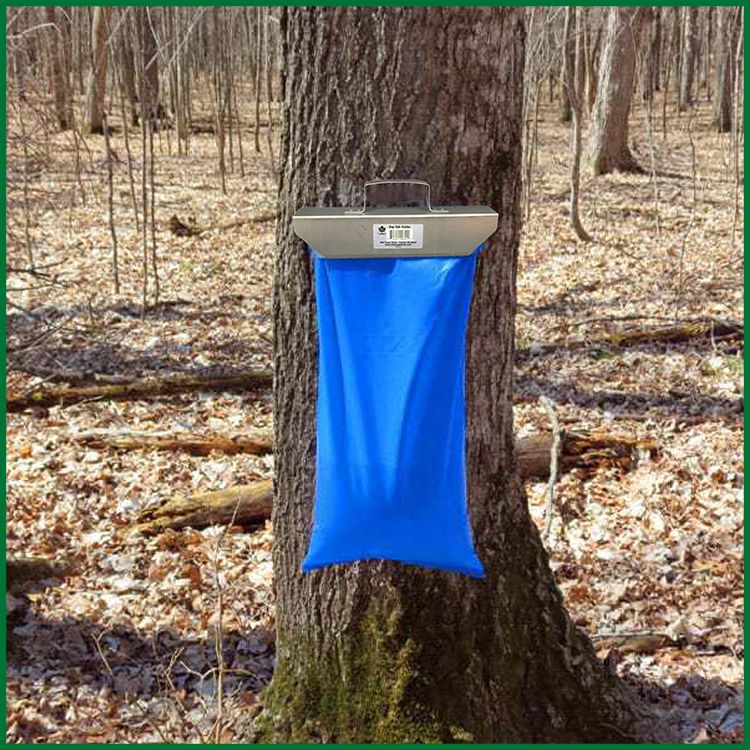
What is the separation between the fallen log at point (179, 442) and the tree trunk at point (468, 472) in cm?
243

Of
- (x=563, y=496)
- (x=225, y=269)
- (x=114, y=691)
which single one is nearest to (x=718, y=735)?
(x=563, y=496)

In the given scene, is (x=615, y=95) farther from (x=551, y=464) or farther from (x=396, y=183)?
(x=396, y=183)

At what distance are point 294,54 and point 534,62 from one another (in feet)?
29.3

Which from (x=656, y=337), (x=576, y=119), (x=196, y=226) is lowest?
(x=656, y=337)

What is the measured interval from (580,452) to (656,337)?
2.08 m

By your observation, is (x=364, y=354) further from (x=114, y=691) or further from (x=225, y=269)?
(x=225, y=269)

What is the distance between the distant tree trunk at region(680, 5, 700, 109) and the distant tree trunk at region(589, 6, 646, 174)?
4.85 meters

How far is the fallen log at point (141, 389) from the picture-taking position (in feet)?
20.0

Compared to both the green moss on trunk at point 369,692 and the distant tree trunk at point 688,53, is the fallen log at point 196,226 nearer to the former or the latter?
the green moss on trunk at point 369,692

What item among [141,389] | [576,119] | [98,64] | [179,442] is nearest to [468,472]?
[179,442]

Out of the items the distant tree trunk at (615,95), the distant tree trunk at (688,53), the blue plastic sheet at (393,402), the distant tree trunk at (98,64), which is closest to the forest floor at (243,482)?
the blue plastic sheet at (393,402)

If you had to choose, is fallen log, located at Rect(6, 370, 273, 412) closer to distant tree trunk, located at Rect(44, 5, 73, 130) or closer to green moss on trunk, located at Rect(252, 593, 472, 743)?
green moss on trunk, located at Rect(252, 593, 472, 743)

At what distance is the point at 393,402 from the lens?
8.05ft

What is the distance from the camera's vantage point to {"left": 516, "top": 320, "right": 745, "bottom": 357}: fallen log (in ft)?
22.3
